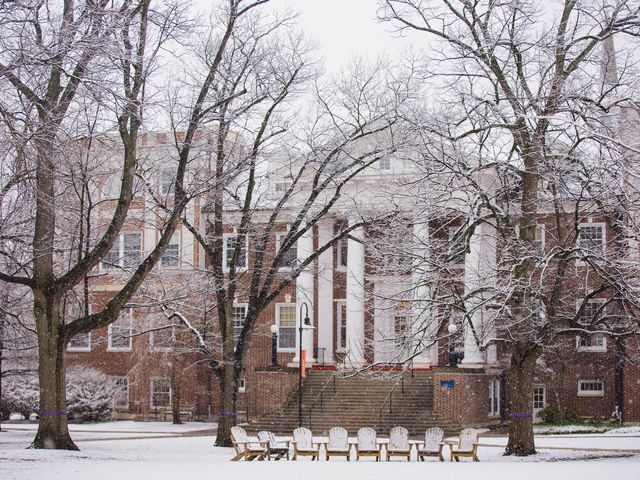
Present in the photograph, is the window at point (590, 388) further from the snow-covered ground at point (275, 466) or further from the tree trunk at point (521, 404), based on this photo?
the tree trunk at point (521, 404)

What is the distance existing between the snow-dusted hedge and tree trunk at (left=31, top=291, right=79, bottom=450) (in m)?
22.6

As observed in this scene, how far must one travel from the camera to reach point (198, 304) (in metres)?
40.6

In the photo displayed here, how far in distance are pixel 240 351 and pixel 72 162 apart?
7.83 meters

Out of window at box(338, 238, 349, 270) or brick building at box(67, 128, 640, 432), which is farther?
window at box(338, 238, 349, 270)

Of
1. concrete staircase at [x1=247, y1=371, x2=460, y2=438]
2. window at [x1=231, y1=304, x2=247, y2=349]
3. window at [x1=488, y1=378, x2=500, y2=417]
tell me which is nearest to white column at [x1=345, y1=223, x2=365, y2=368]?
concrete staircase at [x1=247, y1=371, x2=460, y2=438]

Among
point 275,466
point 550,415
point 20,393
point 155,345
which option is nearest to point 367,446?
point 275,466

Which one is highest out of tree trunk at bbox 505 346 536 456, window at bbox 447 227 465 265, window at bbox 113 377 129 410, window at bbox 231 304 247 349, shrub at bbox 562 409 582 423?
window at bbox 447 227 465 265

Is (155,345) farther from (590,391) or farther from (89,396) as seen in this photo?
(590,391)

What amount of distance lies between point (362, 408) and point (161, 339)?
11.5 meters

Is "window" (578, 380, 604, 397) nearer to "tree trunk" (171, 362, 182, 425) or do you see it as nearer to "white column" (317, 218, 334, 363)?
"white column" (317, 218, 334, 363)

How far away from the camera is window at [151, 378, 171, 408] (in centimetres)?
4781

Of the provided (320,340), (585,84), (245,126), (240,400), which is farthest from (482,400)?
(585,84)

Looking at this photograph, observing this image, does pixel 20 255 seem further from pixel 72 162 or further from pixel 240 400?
pixel 240 400


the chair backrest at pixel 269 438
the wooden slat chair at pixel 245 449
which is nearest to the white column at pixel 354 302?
the chair backrest at pixel 269 438
